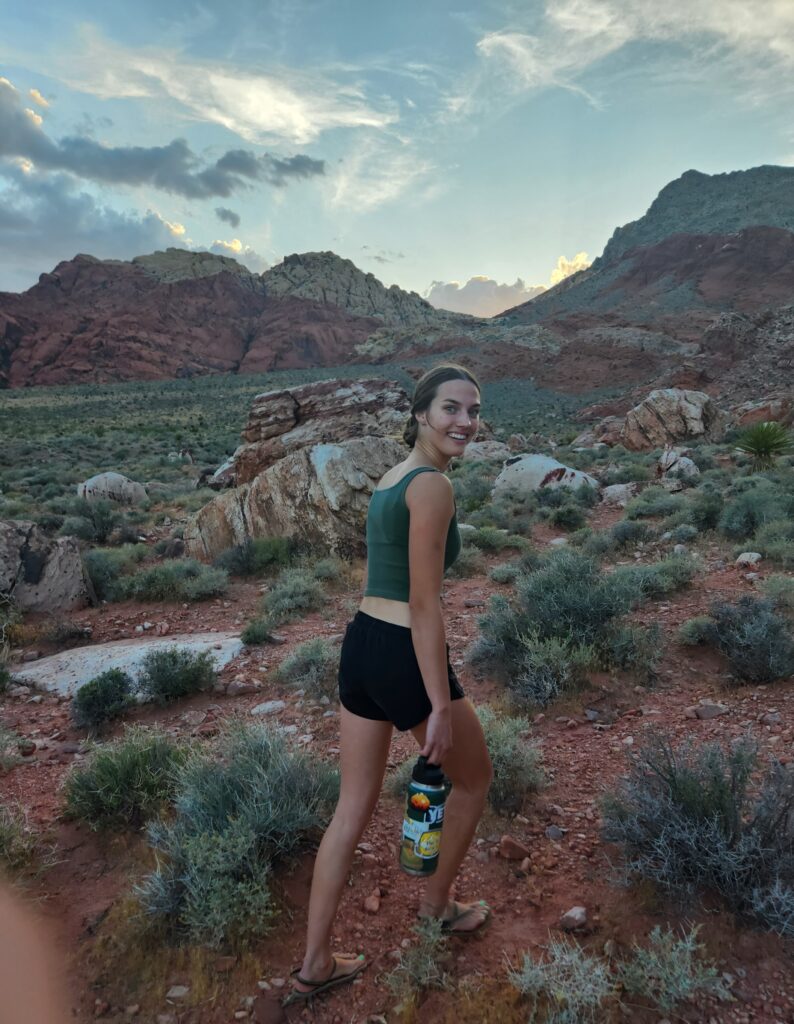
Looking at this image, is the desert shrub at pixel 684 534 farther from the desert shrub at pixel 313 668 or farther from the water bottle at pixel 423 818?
the water bottle at pixel 423 818

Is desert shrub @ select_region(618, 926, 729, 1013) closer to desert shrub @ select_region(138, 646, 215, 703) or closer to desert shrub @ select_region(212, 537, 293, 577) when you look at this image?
desert shrub @ select_region(138, 646, 215, 703)

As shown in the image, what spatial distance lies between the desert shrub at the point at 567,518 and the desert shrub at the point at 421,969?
826 centimetres

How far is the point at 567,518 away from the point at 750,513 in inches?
109

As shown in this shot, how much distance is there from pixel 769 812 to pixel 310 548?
701 cm

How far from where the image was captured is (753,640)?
4211mm

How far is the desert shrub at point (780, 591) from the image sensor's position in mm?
5055

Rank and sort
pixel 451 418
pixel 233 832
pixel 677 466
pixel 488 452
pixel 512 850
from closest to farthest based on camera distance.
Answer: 1. pixel 451 418
2. pixel 233 832
3. pixel 512 850
4. pixel 677 466
5. pixel 488 452

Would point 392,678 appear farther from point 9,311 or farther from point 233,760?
point 9,311

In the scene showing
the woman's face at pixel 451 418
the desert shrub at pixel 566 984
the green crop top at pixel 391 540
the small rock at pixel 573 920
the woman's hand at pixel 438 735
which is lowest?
the small rock at pixel 573 920

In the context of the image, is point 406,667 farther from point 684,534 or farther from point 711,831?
point 684,534

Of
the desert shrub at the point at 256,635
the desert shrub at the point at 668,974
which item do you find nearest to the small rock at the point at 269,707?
the desert shrub at the point at 256,635

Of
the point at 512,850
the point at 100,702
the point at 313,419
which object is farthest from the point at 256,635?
the point at 313,419

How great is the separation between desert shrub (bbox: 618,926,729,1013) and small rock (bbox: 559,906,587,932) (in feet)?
0.90

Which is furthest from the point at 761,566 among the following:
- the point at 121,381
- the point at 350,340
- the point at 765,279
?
the point at 350,340
